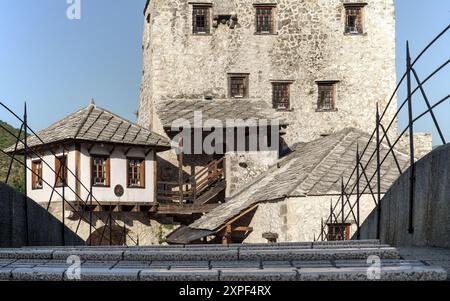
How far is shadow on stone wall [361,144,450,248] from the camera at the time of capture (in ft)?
21.3

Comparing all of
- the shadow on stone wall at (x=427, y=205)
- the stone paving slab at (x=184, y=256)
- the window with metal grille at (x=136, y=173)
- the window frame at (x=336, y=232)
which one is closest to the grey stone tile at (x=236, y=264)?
the stone paving slab at (x=184, y=256)

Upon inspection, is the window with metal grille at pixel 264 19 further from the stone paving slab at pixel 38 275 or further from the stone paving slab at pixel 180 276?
the stone paving slab at pixel 180 276

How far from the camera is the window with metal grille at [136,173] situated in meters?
24.2

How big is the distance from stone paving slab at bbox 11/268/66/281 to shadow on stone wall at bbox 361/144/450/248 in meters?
3.69

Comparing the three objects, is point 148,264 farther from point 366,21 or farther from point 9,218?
point 366,21

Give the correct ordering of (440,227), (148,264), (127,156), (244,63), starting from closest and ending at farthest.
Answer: (148,264) < (440,227) < (127,156) < (244,63)

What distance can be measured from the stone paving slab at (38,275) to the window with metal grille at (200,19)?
2503 centimetres

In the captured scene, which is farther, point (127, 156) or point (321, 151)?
point (127, 156)

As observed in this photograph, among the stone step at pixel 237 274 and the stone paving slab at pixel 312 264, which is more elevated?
the stone step at pixel 237 274

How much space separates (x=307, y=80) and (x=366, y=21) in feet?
11.2

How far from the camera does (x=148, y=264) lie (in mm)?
4570

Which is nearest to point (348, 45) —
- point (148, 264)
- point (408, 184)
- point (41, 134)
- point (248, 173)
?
point (248, 173)

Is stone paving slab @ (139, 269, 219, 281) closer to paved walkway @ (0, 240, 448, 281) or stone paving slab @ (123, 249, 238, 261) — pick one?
paved walkway @ (0, 240, 448, 281)

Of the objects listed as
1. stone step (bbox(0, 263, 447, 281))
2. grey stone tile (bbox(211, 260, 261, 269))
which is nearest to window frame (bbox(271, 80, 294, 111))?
grey stone tile (bbox(211, 260, 261, 269))
